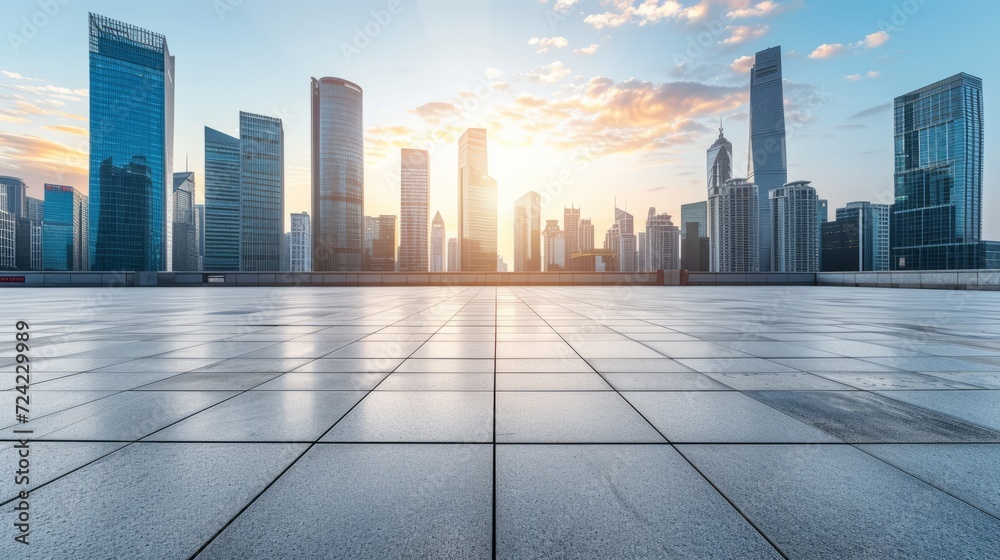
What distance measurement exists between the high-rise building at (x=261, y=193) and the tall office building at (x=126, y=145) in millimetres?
29298

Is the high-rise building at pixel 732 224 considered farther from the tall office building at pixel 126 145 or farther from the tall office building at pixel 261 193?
the tall office building at pixel 126 145

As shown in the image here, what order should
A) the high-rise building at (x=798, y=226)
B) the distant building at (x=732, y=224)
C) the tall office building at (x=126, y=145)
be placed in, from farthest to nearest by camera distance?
the distant building at (x=732, y=224)
the high-rise building at (x=798, y=226)
the tall office building at (x=126, y=145)

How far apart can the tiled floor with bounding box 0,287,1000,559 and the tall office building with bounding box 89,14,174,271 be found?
533 feet

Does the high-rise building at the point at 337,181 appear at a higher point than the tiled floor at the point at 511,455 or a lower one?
higher

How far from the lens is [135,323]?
10.6 meters

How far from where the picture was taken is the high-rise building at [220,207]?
179875mm

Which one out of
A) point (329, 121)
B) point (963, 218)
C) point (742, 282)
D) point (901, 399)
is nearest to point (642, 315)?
point (901, 399)

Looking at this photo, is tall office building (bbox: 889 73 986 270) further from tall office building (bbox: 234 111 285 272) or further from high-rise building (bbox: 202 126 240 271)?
high-rise building (bbox: 202 126 240 271)

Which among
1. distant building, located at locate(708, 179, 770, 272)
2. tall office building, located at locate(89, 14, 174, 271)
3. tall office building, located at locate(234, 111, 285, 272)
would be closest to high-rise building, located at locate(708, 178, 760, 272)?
distant building, located at locate(708, 179, 770, 272)

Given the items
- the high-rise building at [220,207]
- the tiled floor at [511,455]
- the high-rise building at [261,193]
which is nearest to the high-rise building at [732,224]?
the high-rise building at [261,193]

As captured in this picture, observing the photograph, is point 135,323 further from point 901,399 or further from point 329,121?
point 329,121

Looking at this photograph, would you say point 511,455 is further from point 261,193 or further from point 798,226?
point 261,193

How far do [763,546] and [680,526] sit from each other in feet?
1.14

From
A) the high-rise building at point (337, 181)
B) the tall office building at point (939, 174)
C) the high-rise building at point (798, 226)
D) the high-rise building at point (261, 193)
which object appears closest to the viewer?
the tall office building at point (939, 174)
